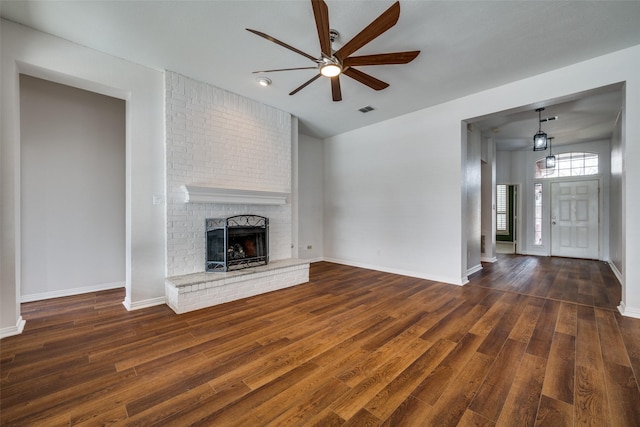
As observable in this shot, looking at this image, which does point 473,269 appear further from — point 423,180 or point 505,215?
point 505,215

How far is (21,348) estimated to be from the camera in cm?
222

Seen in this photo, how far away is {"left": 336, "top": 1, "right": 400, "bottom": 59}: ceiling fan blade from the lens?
188 cm

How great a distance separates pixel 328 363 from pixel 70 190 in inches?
169

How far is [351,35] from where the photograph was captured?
8.61 ft

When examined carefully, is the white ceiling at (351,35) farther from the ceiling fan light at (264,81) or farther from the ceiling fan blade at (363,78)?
the ceiling fan blade at (363,78)

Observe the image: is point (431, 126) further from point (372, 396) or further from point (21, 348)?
point (21, 348)

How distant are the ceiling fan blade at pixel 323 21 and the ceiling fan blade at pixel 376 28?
0.16m

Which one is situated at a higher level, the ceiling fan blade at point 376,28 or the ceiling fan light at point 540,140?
the ceiling fan blade at point 376,28

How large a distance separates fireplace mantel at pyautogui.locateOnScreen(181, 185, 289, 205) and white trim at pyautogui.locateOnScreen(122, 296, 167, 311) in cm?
133

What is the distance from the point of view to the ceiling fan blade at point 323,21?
1.79 metres

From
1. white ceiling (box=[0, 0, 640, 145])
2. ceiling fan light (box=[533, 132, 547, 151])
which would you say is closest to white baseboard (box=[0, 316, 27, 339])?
white ceiling (box=[0, 0, 640, 145])

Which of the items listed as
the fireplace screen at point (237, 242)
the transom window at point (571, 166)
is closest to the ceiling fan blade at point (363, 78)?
the fireplace screen at point (237, 242)

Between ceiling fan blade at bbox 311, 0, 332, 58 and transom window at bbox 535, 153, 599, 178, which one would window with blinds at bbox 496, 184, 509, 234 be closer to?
transom window at bbox 535, 153, 599, 178

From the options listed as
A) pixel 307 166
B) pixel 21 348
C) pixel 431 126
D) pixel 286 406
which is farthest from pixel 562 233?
pixel 21 348
